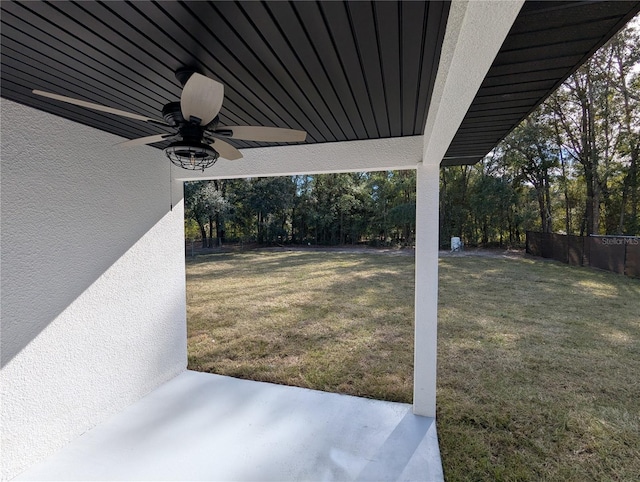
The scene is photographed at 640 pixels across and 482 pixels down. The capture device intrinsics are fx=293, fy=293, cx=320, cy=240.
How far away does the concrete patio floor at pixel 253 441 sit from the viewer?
5.88 ft

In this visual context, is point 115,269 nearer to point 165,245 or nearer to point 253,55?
point 165,245

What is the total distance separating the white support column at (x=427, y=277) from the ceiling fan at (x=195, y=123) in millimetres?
1169

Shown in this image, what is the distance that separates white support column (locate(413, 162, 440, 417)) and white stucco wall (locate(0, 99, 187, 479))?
229 centimetres

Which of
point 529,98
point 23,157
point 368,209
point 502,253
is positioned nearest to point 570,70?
point 529,98

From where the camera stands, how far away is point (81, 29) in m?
1.04

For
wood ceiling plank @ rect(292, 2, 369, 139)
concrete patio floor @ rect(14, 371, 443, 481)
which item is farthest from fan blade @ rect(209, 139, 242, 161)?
concrete patio floor @ rect(14, 371, 443, 481)

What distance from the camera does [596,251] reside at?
7.87m

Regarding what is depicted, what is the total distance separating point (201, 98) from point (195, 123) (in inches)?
8.0

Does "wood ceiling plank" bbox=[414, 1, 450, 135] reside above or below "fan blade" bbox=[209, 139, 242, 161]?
above

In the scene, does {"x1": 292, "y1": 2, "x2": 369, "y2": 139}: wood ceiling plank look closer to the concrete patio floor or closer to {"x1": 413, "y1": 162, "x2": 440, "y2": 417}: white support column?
{"x1": 413, "y1": 162, "x2": 440, "y2": 417}: white support column

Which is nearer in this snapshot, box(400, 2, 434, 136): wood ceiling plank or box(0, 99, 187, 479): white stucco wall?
box(400, 2, 434, 136): wood ceiling plank

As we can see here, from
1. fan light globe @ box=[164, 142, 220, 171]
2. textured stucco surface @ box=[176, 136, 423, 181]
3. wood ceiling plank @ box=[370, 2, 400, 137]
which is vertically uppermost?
wood ceiling plank @ box=[370, 2, 400, 137]

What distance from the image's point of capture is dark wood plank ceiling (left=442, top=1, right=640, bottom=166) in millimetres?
855

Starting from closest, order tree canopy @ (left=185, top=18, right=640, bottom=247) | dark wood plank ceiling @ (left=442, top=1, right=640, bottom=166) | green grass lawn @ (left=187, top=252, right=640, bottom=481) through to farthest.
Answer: dark wood plank ceiling @ (left=442, top=1, right=640, bottom=166), green grass lawn @ (left=187, top=252, right=640, bottom=481), tree canopy @ (left=185, top=18, right=640, bottom=247)
